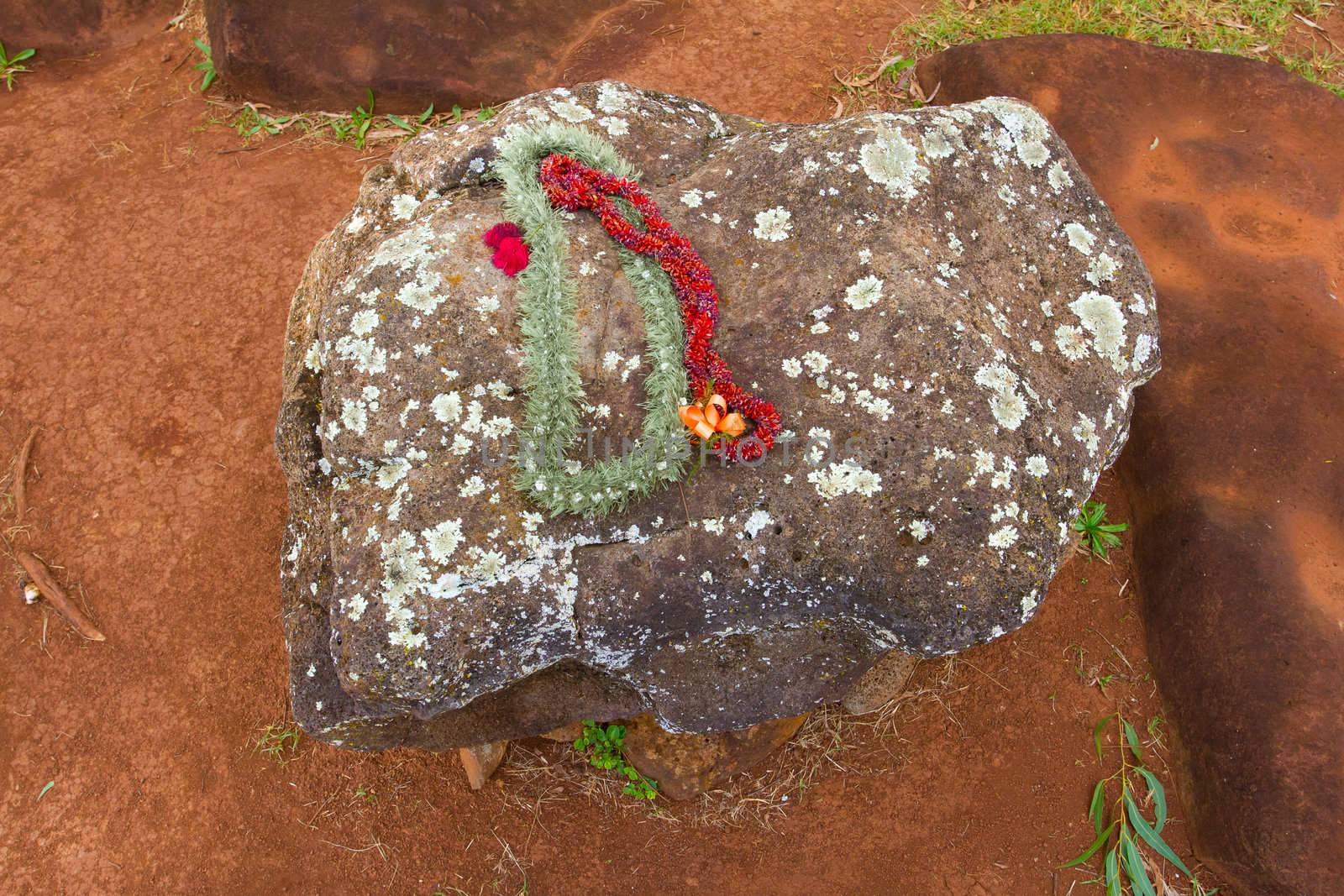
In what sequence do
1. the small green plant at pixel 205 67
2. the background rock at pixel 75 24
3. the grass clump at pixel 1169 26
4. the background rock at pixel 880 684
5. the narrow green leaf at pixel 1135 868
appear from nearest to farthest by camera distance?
the narrow green leaf at pixel 1135 868, the background rock at pixel 880 684, the grass clump at pixel 1169 26, the small green plant at pixel 205 67, the background rock at pixel 75 24

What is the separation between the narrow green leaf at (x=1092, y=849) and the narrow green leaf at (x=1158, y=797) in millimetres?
180

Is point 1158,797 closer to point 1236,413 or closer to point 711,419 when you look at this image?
point 1236,413

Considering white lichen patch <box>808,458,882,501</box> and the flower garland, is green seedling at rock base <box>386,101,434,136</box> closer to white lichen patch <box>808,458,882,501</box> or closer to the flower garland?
the flower garland

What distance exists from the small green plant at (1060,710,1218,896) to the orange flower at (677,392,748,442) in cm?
255

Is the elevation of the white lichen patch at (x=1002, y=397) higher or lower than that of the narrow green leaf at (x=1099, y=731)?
higher

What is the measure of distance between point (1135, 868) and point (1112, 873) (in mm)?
95

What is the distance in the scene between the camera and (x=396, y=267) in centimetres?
293

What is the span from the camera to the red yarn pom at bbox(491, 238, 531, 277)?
2.92 meters

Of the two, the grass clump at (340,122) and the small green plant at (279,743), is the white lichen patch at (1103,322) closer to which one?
the small green plant at (279,743)

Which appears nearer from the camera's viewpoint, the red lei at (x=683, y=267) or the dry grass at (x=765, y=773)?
the red lei at (x=683, y=267)

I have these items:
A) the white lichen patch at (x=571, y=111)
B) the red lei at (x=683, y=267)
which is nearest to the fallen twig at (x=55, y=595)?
the red lei at (x=683, y=267)

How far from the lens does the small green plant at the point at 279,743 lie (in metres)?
3.99

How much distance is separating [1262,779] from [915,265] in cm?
268

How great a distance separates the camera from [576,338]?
286cm
